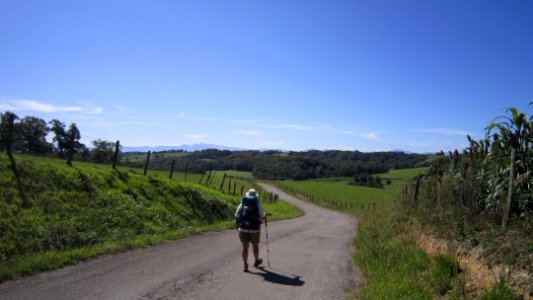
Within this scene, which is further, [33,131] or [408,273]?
[33,131]

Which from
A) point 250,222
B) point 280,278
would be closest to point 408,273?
point 280,278

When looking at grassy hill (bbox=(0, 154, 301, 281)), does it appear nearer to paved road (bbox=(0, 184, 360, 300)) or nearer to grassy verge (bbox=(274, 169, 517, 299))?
paved road (bbox=(0, 184, 360, 300))

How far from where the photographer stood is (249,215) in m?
9.63

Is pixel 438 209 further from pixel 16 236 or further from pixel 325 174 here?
pixel 325 174

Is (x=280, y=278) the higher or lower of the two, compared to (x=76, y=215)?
lower

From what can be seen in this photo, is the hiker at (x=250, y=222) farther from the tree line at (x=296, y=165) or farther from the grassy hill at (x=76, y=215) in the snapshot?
the tree line at (x=296, y=165)

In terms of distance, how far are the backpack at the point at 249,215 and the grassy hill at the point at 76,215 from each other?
3341mm

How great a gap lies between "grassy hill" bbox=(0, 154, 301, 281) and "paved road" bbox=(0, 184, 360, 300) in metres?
0.71

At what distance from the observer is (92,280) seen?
290 inches

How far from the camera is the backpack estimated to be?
377 inches

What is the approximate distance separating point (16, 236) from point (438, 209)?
1071 cm

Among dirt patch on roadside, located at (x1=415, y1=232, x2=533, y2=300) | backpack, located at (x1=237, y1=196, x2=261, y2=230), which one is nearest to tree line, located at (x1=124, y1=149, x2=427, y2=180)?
backpack, located at (x1=237, y1=196, x2=261, y2=230)

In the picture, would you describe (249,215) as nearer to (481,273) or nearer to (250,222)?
(250,222)

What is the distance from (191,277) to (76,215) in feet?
19.6
